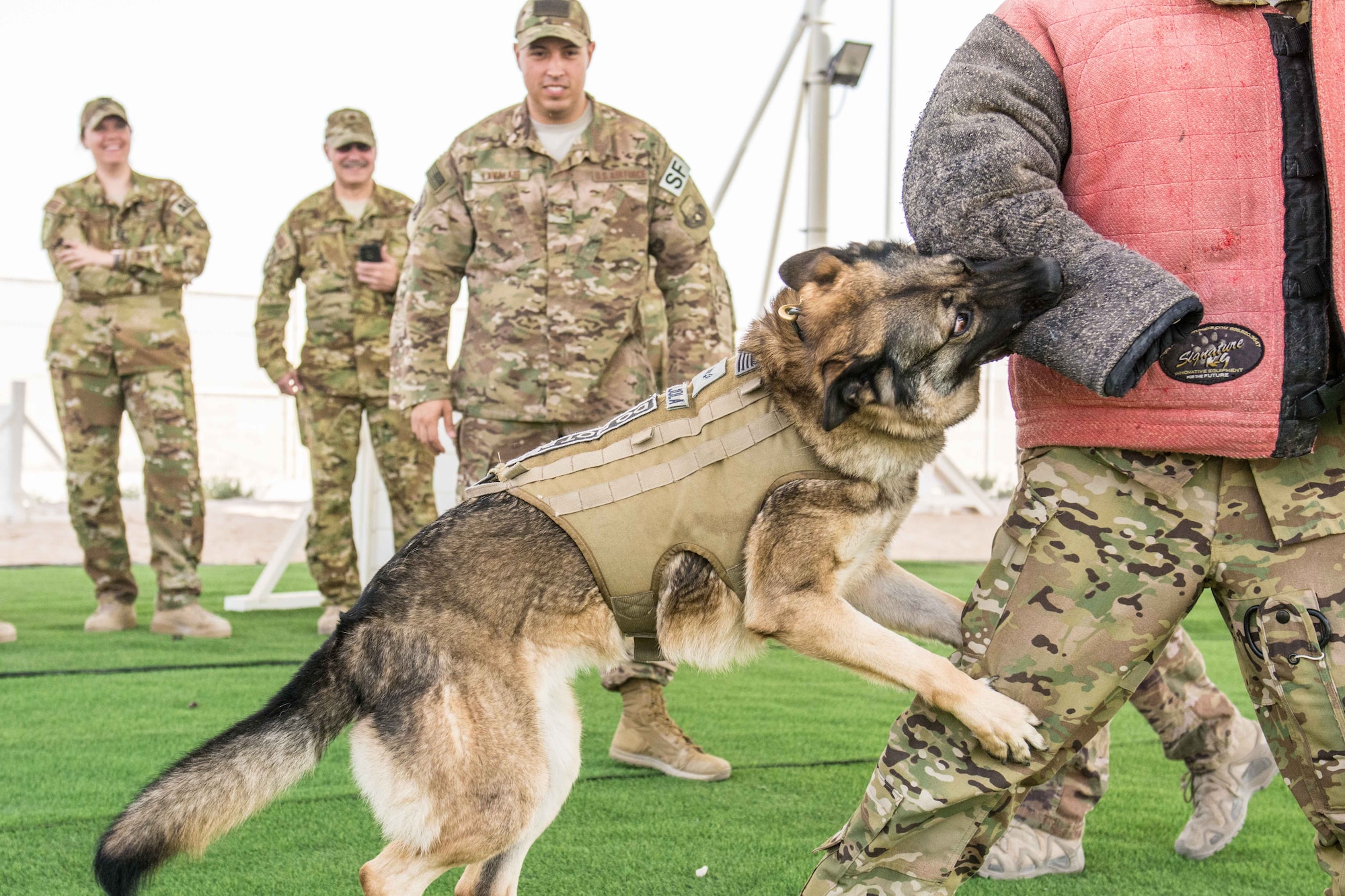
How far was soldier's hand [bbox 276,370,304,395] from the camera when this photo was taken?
659cm

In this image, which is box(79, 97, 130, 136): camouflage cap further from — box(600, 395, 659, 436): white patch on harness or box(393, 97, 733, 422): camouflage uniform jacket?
box(600, 395, 659, 436): white patch on harness

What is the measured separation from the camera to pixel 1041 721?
1863 mm

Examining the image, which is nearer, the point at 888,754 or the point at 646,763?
the point at 888,754

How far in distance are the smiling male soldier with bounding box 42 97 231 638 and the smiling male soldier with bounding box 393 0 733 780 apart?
117 inches

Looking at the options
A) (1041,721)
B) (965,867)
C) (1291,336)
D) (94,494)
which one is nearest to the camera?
(1291,336)

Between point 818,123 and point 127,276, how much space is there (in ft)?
16.5

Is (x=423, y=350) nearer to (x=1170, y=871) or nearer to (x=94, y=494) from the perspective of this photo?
(x=1170, y=871)

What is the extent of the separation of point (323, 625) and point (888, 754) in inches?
195

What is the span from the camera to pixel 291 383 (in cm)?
659

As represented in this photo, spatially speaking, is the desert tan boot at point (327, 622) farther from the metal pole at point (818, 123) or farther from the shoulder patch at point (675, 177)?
the metal pole at point (818, 123)

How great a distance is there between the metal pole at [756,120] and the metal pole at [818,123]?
0.26 meters

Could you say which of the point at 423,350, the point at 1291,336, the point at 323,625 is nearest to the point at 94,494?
the point at 323,625

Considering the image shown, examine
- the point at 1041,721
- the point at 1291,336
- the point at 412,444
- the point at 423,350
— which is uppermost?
the point at 1291,336

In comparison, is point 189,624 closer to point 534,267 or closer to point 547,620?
point 534,267
